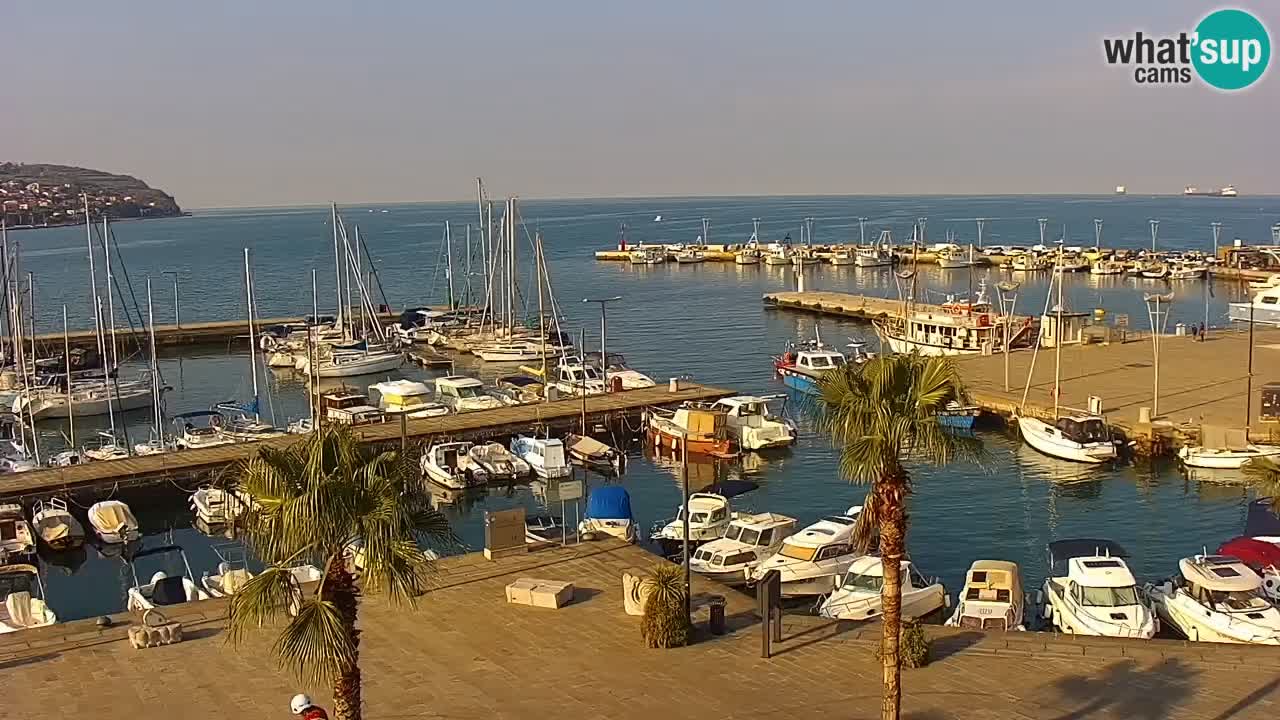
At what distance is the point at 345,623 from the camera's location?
37.3ft

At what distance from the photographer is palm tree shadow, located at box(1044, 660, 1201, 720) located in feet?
54.3

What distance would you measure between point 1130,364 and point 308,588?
4952 centimetres

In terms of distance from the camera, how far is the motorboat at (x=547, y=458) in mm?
44219

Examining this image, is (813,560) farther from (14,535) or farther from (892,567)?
(14,535)

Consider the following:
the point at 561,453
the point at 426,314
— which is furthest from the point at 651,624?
the point at 426,314

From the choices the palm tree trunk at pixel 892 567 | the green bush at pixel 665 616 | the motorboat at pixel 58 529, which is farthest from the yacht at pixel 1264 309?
the palm tree trunk at pixel 892 567

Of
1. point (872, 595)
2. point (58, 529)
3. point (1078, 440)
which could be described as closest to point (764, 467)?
point (1078, 440)

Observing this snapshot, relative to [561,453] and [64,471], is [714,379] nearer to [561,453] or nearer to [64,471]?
[561,453]

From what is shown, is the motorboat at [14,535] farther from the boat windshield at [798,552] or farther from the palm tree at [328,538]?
the palm tree at [328,538]

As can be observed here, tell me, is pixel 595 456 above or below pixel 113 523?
below

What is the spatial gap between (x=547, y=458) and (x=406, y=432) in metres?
9.31

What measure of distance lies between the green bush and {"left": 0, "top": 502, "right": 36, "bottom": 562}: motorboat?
24626 mm

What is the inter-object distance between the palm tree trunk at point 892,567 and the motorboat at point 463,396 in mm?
39791

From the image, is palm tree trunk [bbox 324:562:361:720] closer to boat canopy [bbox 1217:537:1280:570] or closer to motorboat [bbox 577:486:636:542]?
motorboat [bbox 577:486:636:542]
